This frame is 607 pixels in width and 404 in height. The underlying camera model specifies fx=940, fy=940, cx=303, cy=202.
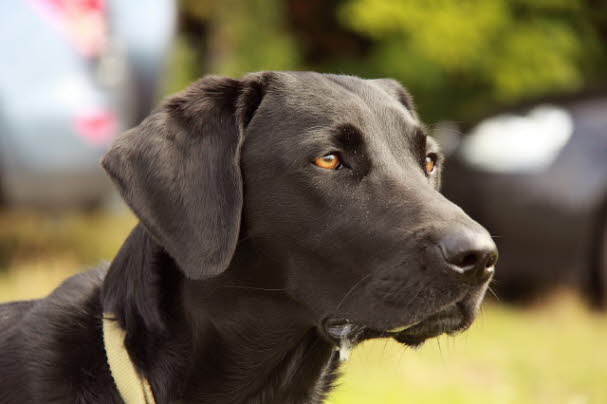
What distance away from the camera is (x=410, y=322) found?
8.68ft

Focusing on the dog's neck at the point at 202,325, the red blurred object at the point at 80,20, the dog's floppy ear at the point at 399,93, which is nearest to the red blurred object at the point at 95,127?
the red blurred object at the point at 80,20

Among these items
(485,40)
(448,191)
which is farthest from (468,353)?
(485,40)

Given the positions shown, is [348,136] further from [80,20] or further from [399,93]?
[80,20]

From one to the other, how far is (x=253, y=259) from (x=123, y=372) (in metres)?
0.51

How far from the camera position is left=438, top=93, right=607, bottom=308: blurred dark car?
6.75 meters

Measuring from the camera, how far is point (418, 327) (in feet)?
8.81

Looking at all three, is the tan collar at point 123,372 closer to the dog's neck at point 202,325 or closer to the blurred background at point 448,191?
the dog's neck at point 202,325

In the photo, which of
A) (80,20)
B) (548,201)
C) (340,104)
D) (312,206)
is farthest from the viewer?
(548,201)

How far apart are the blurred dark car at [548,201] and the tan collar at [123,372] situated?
4.22 meters

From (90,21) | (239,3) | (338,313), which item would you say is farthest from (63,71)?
(239,3)

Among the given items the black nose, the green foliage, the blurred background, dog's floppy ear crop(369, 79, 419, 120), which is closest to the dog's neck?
the black nose

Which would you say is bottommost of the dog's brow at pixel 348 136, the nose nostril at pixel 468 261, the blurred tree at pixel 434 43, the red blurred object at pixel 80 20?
the blurred tree at pixel 434 43

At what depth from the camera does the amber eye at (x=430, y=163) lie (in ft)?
10.3

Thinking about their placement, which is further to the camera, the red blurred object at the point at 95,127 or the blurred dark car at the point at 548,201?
the blurred dark car at the point at 548,201
